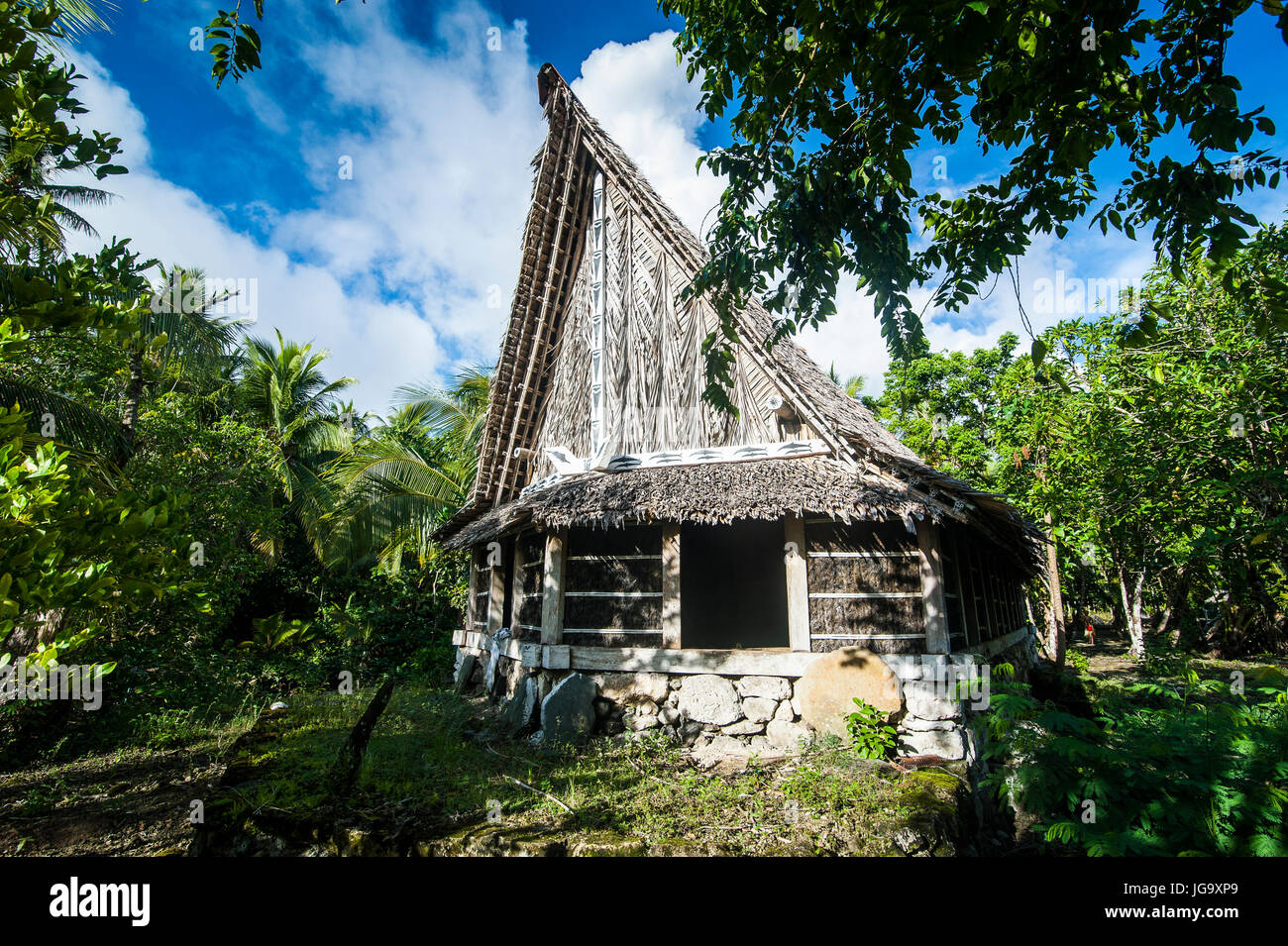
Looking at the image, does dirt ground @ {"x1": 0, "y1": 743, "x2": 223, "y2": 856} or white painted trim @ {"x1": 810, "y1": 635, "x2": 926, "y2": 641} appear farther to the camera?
white painted trim @ {"x1": 810, "y1": 635, "x2": 926, "y2": 641}

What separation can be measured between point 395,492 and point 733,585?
25.8 ft

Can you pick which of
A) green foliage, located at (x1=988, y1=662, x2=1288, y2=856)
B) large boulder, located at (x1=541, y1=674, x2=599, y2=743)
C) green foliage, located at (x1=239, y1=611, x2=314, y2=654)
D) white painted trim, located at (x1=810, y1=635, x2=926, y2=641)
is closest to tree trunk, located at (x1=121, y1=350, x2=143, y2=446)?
green foliage, located at (x1=239, y1=611, x2=314, y2=654)

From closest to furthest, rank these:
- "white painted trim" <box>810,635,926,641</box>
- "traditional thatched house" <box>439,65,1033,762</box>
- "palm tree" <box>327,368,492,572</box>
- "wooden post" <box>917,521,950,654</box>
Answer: "wooden post" <box>917,521,950,654</box>
"white painted trim" <box>810,635,926,641</box>
"traditional thatched house" <box>439,65,1033,762</box>
"palm tree" <box>327,368,492,572</box>

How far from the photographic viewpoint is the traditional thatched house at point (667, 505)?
22.4 ft

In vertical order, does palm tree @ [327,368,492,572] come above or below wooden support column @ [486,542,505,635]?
above

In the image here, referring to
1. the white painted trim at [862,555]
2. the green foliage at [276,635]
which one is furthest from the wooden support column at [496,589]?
the white painted trim at [862,555]

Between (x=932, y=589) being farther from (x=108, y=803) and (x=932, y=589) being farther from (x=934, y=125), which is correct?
(x=108, y=803)

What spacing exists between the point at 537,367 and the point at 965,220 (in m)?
7.48

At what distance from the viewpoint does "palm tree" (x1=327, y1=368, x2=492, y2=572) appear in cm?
1366

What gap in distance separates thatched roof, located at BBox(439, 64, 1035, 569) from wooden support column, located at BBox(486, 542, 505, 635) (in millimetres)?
590

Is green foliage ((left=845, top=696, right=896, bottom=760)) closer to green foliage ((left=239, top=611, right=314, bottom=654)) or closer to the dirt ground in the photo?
the dirt ground

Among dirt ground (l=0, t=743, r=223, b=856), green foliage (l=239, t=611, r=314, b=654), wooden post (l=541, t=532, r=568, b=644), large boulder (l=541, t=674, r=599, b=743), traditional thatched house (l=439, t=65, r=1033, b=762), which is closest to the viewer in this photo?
dirt ground (l=0, t=743, r=223, b=856)

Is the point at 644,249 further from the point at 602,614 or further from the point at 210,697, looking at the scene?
the point at 210,697
